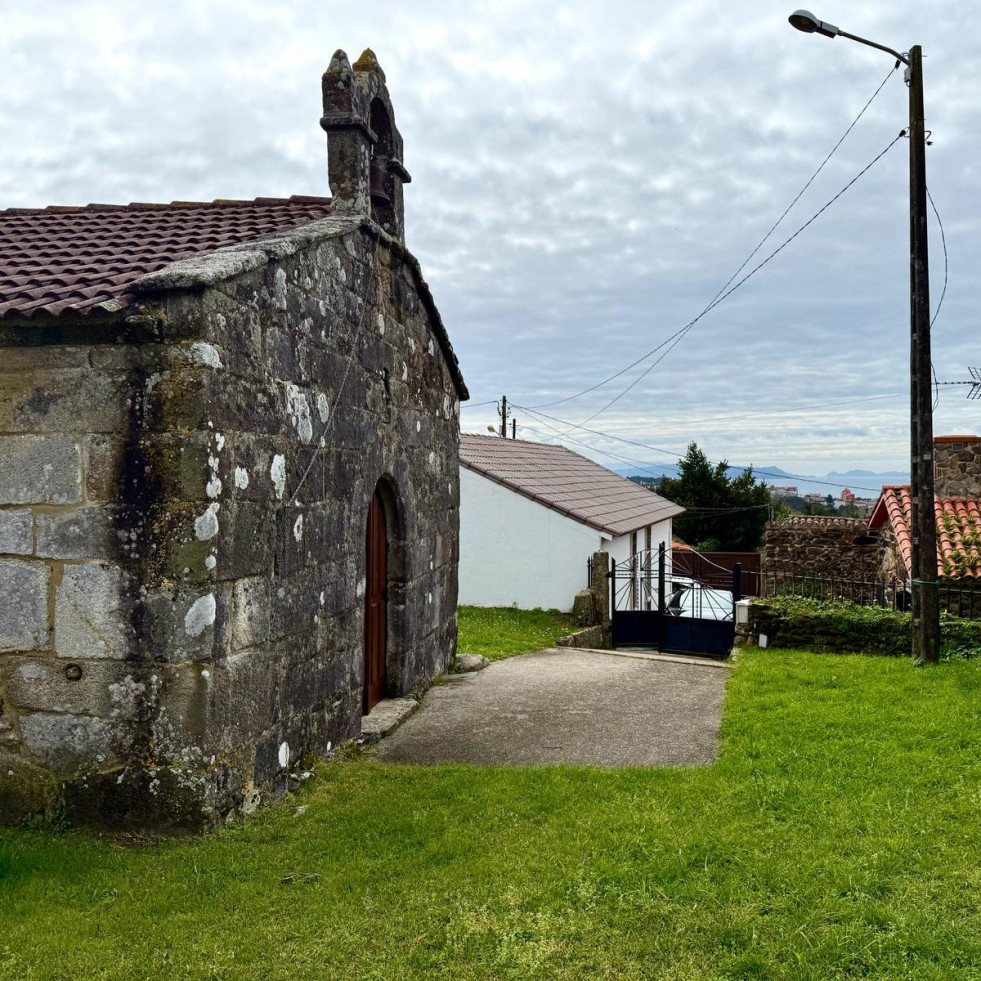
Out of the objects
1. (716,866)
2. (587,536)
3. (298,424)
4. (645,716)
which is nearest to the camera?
(716,866)

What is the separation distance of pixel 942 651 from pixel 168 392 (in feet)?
31.0

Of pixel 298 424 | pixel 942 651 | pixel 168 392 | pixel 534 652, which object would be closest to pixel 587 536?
pixel 534 652

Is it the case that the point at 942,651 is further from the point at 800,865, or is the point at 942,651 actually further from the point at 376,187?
the point at 376,187

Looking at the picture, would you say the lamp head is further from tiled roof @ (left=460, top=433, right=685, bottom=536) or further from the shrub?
tiled roof @ (left=460, top=433, right=685, bottom=536)

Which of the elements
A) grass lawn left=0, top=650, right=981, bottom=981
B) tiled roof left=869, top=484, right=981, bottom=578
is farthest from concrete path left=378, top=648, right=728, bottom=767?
tiled roof left=869, top=484, right=981, bottom=578

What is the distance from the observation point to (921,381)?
9844mm

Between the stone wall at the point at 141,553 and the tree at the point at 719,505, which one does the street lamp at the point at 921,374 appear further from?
the tree at the point at 719,505

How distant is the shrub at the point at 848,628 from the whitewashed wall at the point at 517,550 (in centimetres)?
522

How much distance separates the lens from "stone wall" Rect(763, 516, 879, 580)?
23875 millimetres

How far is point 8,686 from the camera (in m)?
4.93

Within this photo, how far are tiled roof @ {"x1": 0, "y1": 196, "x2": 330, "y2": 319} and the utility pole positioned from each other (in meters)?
6.50

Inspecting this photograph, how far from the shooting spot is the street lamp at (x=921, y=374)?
9.76m

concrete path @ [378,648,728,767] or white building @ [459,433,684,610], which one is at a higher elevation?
white building @ [459,433,684,610]

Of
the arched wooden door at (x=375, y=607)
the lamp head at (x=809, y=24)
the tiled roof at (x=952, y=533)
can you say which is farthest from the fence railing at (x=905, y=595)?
the arched wooden door at (x=375, y=607)
